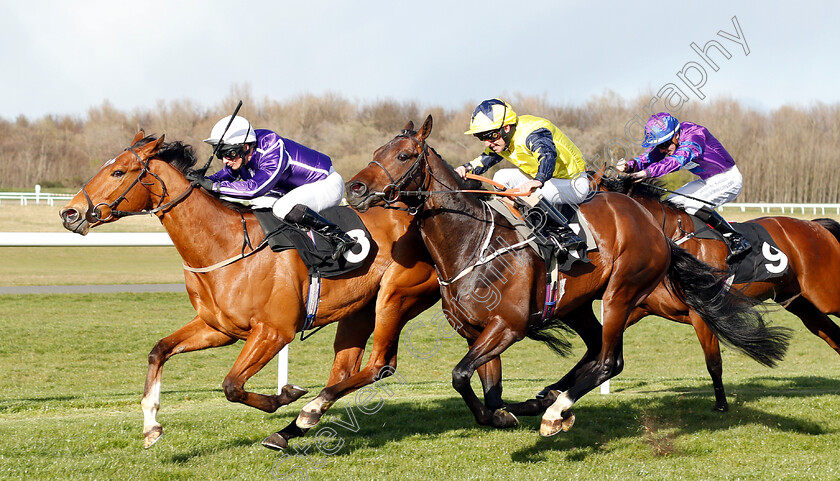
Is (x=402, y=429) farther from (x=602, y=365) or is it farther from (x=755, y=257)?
(x=755, y=257)

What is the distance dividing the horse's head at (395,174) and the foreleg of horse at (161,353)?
4.38ft

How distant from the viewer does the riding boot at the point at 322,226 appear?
15.0ft

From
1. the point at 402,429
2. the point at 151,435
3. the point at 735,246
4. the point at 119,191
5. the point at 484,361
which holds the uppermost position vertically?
the point at 119,191

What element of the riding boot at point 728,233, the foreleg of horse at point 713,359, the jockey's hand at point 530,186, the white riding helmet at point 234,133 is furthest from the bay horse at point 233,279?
the riding boot at point 728,233

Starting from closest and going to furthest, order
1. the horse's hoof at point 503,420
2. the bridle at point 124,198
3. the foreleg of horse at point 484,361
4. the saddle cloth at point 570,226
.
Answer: the foreleg of horse at point 484,361 → the bridle at point 124,198 → the horse's hoof at point 503,420 → the saddle cloth at point 570,226

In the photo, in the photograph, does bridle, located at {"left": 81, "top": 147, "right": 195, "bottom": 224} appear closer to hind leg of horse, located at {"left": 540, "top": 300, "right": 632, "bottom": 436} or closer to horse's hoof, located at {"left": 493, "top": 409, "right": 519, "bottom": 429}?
horse's hoof, located at {"left": 493, "top": 409, "right": 519, "bottom": 429}

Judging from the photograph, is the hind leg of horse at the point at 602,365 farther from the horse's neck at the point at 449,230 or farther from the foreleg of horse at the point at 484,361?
the horse's neck at the point at 449,230

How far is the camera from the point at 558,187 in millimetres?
4762

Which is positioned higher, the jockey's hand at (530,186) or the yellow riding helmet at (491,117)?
the yellow riding helmet at (491,117)

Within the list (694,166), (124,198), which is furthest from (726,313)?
(124,198)

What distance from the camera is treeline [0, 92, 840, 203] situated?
25906 mm

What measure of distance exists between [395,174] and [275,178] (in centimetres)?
101

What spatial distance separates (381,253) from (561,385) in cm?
139

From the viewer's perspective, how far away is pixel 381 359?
475 cm
